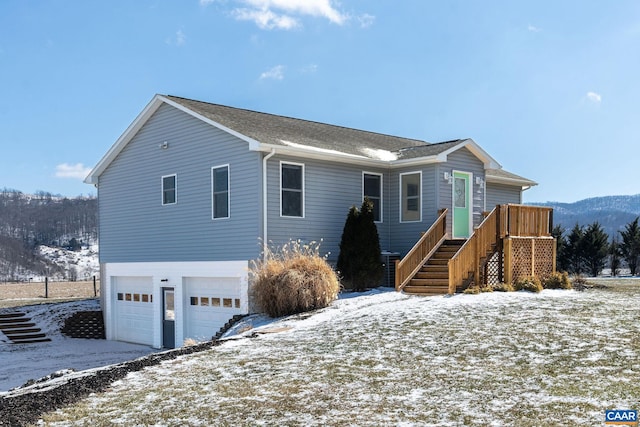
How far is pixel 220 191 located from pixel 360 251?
14.0 ft

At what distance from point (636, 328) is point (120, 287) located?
55.6 feet

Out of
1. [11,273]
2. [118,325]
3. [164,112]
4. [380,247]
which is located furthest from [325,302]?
[11,273]

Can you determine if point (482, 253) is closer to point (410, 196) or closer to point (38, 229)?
point (410, 196)

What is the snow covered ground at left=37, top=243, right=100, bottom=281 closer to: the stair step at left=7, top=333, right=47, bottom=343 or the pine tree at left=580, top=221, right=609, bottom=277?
the pine tree at left=580, top=221, right=609, bottom=277

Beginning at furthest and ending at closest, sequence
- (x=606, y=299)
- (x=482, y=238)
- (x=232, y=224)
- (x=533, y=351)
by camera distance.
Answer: (x=232, y=224)
(x=482, y=238)
(x=606, y=299)
(x=533, y=351)

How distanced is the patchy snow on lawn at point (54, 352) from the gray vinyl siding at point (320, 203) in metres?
5.58

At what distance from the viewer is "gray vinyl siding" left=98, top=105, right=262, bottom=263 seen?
1731cm

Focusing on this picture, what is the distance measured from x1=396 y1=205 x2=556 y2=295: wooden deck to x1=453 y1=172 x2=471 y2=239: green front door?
45.7 inches

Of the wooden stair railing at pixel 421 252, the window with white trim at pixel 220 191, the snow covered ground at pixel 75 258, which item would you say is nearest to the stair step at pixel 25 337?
the window with white trim at pixel 220 191

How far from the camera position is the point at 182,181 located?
19500mm

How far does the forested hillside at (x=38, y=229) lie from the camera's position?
12341 centimetres

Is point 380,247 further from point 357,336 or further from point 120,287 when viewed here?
point 120,287

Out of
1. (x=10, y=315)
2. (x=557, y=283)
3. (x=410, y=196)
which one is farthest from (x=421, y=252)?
(x=10, y=315)

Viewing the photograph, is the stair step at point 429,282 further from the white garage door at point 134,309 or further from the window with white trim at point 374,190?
the white garage door at point 134,309
